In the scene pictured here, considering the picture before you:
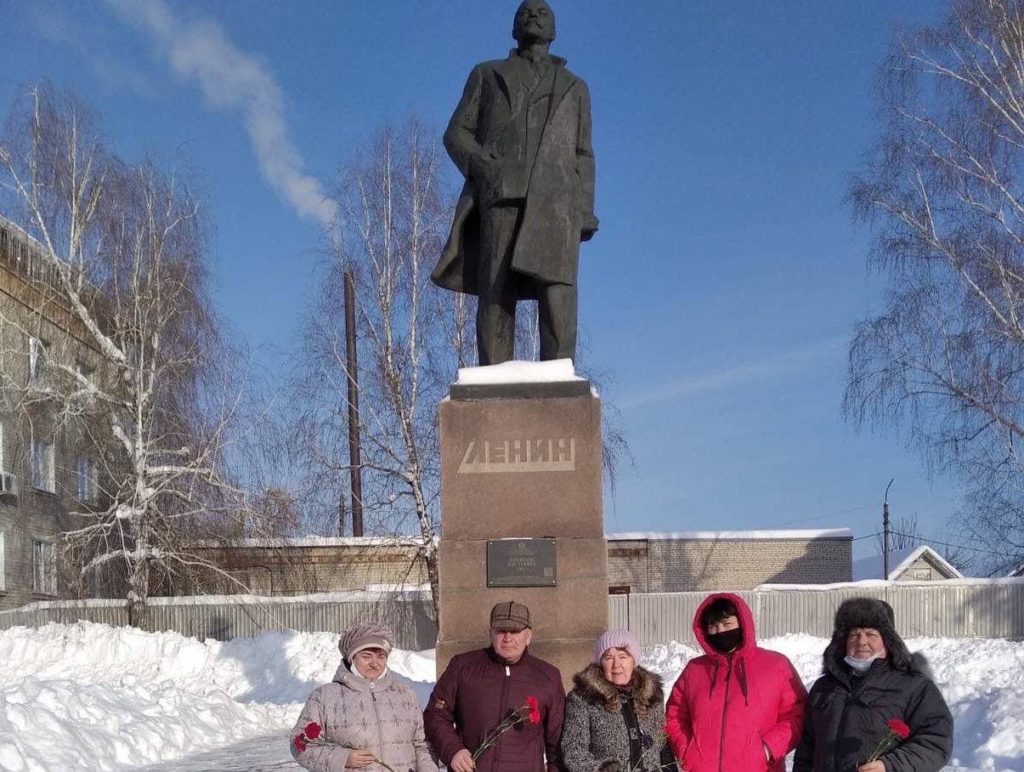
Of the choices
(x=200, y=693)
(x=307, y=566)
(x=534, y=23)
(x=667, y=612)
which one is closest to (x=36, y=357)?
(x=307, y=566)

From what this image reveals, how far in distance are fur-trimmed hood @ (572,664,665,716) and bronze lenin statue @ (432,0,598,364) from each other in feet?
→ 10.1

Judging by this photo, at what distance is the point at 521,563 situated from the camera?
630 cm

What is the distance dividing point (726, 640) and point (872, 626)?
0.52 meters

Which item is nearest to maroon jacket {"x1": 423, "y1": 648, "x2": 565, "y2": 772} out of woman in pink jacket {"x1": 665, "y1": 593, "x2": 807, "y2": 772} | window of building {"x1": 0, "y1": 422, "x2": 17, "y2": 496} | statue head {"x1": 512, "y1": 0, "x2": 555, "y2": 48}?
woman in pink jacket {"x1": 665, "y1": 593, "x2": 807, "y2": 772}

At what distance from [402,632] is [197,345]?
6.32 m

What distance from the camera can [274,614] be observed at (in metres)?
20.8

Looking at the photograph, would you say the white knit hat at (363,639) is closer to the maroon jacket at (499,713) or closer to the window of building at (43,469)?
the maroon jacket at (499,713)

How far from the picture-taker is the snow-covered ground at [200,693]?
28.2ft

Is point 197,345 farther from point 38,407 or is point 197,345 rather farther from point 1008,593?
point 1008,593

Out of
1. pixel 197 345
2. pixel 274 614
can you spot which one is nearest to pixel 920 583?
pixel 274 614

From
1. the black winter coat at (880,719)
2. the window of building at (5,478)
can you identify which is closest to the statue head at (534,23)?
the black winter coat at (880,719)

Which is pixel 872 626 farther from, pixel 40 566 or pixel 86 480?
pixel 40 566

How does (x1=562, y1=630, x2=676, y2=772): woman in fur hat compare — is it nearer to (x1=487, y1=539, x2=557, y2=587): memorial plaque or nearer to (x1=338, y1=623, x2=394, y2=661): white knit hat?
(x1=338, y1=623, x2=394, y2=661): white knit hat

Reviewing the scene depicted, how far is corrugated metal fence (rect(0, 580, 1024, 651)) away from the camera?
1975 centimetres
